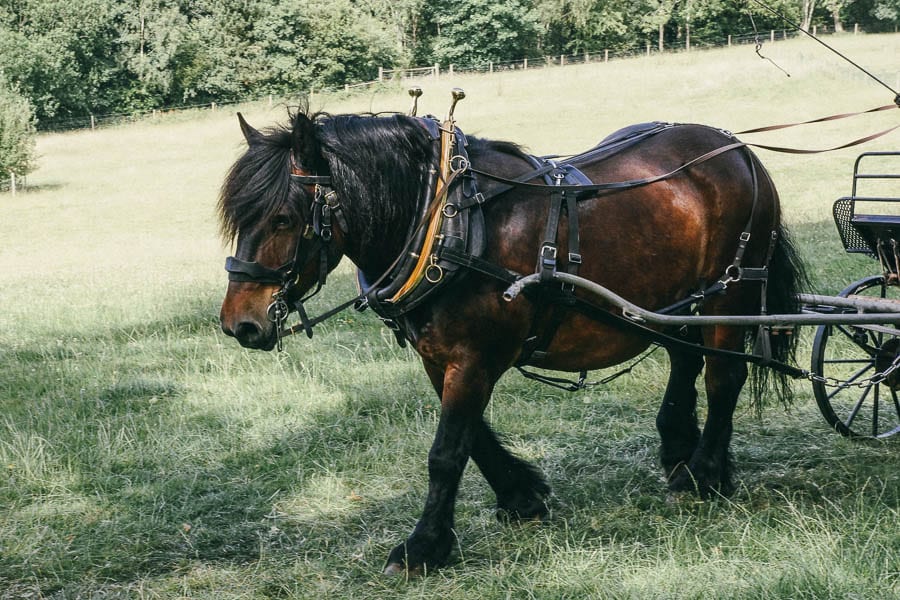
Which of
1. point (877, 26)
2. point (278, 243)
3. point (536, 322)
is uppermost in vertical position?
point (877, 26)

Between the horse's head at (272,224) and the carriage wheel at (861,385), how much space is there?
2.88 metres

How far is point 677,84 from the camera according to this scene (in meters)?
38.6

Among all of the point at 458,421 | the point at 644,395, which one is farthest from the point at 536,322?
→ the point at 644,395

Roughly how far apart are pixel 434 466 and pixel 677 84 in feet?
123

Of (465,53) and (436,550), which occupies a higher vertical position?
(465,53)

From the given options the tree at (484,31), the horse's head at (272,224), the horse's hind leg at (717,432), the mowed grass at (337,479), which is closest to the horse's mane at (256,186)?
the horse's head at (272,224)

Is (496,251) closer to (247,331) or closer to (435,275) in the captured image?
(435,275)

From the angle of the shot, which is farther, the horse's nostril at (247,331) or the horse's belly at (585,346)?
the horse's belly at (585,346)

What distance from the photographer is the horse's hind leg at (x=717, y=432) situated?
15.6 ft

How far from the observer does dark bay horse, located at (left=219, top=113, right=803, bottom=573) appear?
12.2 feet

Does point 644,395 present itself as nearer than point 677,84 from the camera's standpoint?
Yes

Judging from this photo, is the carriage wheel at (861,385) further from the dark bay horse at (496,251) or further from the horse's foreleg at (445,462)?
the horse's foreleg at (445,462)

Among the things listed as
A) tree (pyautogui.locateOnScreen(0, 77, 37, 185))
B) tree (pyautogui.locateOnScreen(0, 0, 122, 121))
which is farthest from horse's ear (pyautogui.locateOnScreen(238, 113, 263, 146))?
tree (pyautogui.locateOnScreen(0, 0, 122, 121))

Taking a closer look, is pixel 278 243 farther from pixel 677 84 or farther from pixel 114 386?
pixel 677 84
